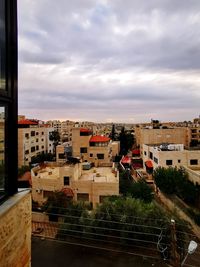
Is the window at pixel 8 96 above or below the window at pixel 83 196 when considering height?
above

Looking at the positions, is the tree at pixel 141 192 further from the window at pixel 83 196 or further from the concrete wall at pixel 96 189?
→ the window at pixel 83 196

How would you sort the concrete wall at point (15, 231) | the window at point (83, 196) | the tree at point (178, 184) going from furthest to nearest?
the tree at point (178, 184) < the window at point (83, 196) < the concrete wall at point (15, 231)

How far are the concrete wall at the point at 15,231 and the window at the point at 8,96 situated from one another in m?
0.11

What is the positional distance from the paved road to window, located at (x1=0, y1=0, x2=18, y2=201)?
3535mm

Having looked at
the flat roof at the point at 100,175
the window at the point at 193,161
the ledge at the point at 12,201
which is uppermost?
the ledge at the point at 12,201

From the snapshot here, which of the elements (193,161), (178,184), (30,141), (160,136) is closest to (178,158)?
(193,161)

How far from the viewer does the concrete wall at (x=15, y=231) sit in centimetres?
166

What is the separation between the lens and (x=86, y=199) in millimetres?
12938

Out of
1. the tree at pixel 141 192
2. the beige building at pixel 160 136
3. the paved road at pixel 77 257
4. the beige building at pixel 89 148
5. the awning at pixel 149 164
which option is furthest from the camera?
the beige building at pixel 160 136

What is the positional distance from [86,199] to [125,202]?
15.3 ft

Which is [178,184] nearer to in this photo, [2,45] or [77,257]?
[77,257]

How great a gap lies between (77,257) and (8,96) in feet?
14.2

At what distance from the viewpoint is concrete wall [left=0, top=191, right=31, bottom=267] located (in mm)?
1659

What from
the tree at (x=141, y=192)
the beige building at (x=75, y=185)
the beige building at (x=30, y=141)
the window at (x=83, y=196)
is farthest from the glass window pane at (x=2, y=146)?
the beige building at (x=30, y=141)
